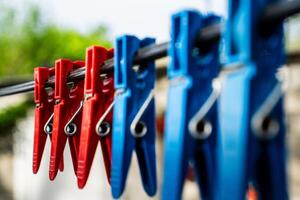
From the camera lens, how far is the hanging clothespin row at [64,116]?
2.43ft

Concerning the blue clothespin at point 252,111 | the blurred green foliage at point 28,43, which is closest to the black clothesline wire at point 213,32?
the blue clothespin at point 252,111

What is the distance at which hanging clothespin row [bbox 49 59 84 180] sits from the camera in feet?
2.43

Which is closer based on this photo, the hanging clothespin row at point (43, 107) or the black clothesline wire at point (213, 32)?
the black clothesline wire at point (213, 32)

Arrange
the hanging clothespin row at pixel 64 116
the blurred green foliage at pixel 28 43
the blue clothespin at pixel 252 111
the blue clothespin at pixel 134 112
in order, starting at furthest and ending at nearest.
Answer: the blurred green foliage at pixel 28 43 < the hanging clothespin row at pixel 64 116 < the blue clothespin at pixel 134 112 < the blue clothespin at pixel 252 111

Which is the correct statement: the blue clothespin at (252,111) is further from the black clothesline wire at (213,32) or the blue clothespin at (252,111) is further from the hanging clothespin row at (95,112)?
the hanging clothespin row at (95,112)

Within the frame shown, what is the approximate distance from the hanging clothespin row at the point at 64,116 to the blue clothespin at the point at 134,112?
15 cm

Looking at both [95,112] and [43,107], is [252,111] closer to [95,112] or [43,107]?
[95,112]

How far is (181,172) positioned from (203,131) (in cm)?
4

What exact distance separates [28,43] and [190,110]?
11.4 meters

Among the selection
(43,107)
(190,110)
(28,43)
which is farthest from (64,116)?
(28,43)

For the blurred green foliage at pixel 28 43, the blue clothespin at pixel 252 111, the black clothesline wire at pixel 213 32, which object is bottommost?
the blue clothespin at pixel 252 111

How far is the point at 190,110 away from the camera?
51 cm

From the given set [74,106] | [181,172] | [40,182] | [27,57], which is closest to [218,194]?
[181,172]

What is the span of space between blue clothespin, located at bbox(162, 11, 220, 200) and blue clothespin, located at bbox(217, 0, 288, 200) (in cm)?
5
